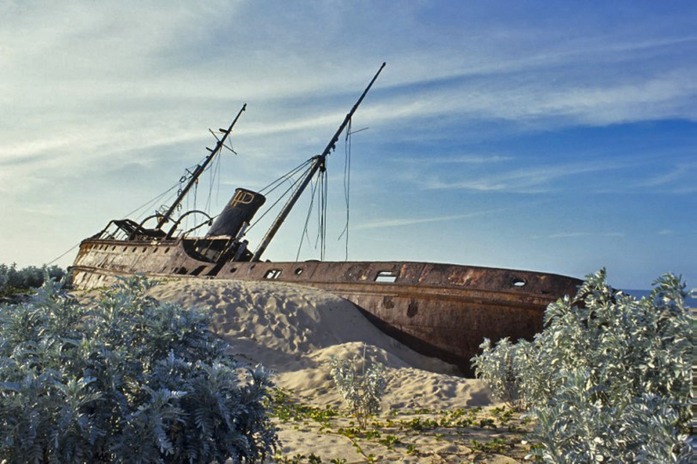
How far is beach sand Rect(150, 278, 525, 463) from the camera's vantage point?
6113 millimetres

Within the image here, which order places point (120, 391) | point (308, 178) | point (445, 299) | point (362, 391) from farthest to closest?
1. point (308, 178)
2. point (445, 299)
3. point (362, 391)
4. point (120, 391)

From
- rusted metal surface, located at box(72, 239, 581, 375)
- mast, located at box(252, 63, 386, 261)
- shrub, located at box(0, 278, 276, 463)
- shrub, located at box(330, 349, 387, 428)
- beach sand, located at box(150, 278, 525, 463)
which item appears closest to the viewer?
shrub, located at box(0, 278, 276, 463)

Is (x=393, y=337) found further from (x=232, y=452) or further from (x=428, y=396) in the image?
(x=232, y=452)

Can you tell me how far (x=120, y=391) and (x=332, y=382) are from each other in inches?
231

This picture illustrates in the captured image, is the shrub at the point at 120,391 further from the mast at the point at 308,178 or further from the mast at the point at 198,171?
the mast at the point at 198,171

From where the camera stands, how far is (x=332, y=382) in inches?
384

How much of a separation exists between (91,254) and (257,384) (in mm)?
27204

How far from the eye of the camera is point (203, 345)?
524cm

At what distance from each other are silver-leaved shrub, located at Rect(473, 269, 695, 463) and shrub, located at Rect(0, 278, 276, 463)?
2447mm

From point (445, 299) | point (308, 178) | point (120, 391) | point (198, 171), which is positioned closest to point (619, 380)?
point (120, 391)

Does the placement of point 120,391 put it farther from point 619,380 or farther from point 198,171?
point 198,171

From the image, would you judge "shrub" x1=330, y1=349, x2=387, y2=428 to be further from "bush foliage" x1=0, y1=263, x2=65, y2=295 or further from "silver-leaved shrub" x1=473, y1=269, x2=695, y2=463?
"bush foliage" x1=0, y1=263, x2=65, y2=295

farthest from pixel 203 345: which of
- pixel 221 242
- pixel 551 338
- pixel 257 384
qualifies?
pixel 221 242

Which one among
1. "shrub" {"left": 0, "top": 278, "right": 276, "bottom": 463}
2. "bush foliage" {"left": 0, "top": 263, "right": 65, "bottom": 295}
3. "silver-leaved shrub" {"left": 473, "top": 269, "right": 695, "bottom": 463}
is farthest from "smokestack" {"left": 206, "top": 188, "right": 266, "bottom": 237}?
"silver-leaved shrub" {"left": 473, "top": 269, "right": 695, "bottom": 463}
